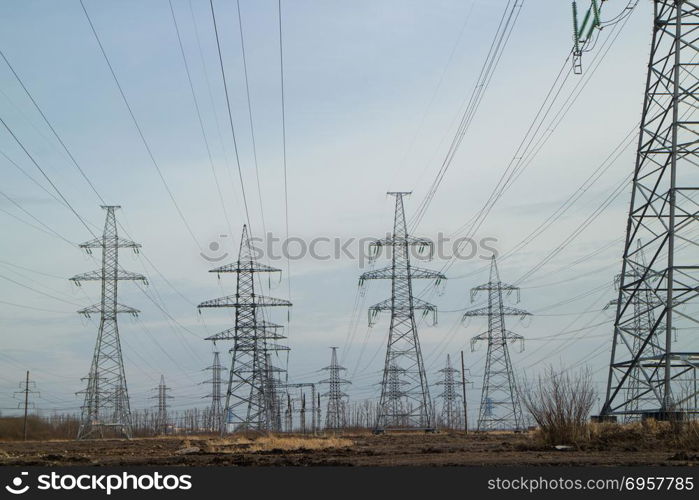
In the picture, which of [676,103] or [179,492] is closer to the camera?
[179,492]

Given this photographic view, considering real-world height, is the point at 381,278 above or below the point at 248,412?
above

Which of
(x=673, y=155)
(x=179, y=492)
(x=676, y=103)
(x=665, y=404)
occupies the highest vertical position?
(x=676, y=103)

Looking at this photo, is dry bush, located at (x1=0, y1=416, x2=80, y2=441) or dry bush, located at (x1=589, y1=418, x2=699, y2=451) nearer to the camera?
dry bush, located at (x1=589, y1=418, x2=699, y2=451)

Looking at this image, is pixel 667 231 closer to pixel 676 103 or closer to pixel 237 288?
pixel 676 103

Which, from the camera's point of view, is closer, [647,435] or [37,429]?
[647,435]

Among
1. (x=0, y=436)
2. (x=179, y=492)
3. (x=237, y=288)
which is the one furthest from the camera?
(x=0, y=436)

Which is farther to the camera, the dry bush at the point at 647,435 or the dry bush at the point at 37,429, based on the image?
the dry bush at the point at 37,429

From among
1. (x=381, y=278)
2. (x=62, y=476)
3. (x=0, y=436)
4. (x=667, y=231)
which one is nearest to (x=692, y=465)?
(x=667, y=231)

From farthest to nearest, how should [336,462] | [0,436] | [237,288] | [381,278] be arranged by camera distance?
[0,436] < [381,278] < [237,288] < [336,462]

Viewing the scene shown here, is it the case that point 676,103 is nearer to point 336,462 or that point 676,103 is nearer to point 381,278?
point 336,462
